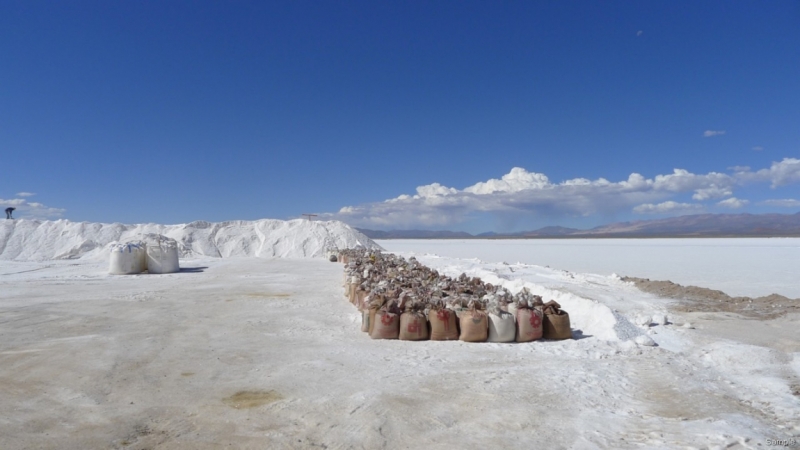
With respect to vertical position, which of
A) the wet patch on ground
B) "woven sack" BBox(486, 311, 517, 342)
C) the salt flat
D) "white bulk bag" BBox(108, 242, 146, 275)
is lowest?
the salt flat

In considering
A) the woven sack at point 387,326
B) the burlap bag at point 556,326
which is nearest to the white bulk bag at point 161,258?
the woven sack at point 387,326

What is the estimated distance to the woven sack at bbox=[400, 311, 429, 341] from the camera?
22.0ft

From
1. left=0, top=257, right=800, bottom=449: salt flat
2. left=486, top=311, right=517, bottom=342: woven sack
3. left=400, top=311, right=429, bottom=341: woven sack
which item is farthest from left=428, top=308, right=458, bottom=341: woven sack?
left=486, top=311, right=517, bottom=342: woven sack

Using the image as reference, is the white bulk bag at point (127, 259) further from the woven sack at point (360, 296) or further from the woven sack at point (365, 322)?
the woven sack at point (365, 322)

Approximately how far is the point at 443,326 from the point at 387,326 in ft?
2.49

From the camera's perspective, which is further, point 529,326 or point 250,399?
point 529,326

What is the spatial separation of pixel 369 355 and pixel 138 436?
2.77 m

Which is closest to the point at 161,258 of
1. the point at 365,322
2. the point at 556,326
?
the point at 365,322

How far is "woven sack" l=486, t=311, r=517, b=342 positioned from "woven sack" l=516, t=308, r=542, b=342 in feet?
0.26

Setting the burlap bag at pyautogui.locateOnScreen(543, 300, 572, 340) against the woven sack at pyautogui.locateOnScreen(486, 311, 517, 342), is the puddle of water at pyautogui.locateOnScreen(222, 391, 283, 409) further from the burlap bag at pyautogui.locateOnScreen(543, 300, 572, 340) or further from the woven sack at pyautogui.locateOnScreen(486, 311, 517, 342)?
the burlap bag at pyautogui.locateOnScreen(543, 300, 572, 340)

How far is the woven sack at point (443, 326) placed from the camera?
6.69 meters

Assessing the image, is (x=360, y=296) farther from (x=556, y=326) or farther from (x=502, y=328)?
(x=556, y=326)

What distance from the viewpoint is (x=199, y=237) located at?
34.2 metres

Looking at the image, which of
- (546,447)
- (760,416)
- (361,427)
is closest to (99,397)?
(361,427)
